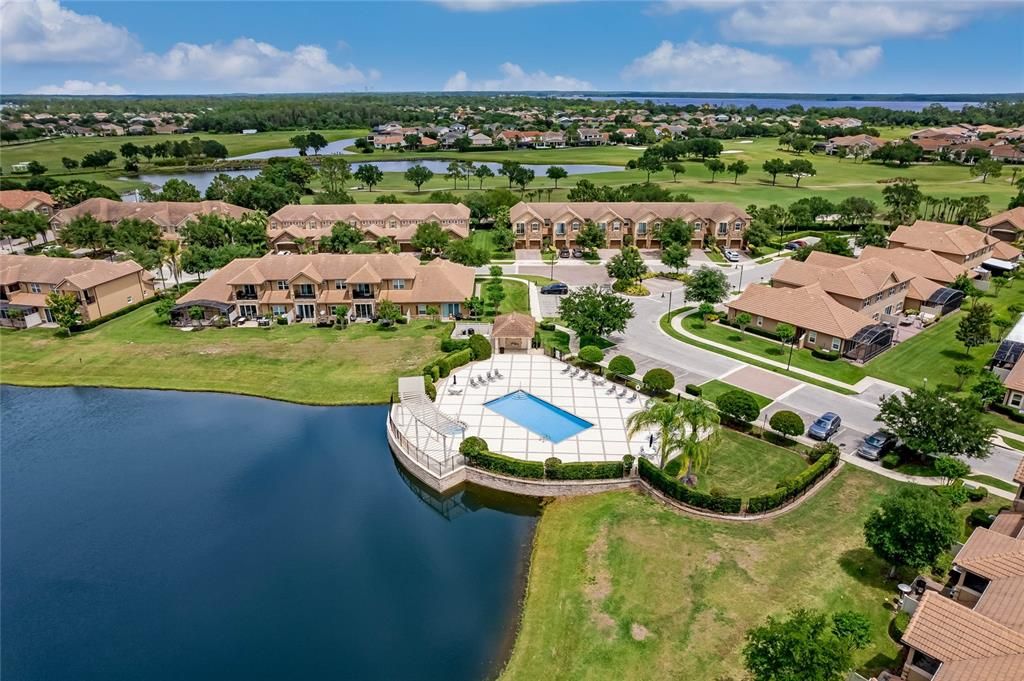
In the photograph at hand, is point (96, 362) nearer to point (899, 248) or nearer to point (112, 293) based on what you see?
point (112, 293)

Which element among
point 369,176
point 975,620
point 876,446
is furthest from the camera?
point 369,176

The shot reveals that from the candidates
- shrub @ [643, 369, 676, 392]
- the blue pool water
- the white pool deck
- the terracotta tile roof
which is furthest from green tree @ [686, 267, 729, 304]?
the terracotta tile roof

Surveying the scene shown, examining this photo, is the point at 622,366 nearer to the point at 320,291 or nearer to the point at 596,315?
the point at 596,315

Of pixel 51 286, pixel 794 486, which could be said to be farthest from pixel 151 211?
pixel 794 486

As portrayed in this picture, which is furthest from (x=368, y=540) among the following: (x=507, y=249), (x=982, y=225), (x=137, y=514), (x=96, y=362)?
(x=982, y=225)

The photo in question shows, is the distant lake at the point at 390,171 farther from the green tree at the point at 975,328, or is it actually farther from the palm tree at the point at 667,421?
the palm tree at the point at 667,421

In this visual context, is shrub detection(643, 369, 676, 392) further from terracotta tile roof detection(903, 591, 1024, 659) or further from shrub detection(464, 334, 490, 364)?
terracotta tile roof detection(903, 591, 1024, 659)

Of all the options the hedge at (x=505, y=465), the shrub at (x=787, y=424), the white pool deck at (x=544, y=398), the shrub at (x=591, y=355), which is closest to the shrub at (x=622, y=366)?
the white pool deck at (x=544, y=398)
